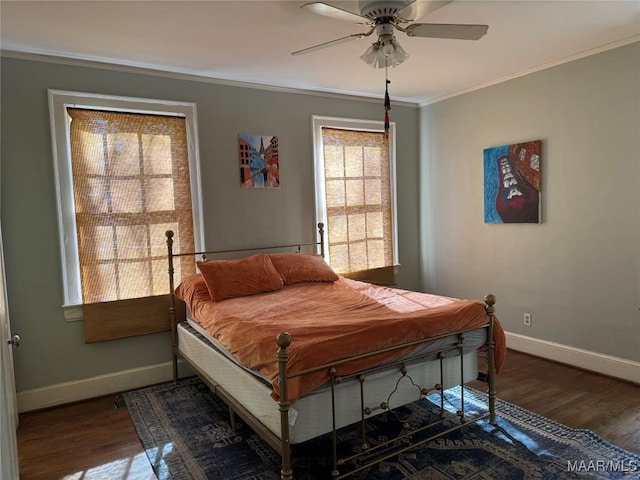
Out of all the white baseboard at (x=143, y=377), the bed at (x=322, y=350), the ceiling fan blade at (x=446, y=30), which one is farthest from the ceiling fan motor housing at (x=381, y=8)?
the white baseboard at (x=143, y=377)

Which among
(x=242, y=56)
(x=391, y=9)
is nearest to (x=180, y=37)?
(x=242, y=56)

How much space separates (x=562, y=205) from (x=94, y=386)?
3.91 meters

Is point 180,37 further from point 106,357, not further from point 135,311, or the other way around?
point 106,357

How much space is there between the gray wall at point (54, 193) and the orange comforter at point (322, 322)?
0.76 metres

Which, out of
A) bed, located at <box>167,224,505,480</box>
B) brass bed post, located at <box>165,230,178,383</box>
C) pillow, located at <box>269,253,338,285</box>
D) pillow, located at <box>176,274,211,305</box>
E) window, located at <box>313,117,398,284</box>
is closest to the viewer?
bed, located at <box>167,224,505,480</box>

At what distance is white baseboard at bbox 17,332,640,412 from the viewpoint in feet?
10.3

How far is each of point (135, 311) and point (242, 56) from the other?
208 cm

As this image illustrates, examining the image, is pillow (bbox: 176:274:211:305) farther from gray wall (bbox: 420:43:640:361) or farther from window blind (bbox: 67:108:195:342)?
gray wall (bbox: 420:43:640:361)

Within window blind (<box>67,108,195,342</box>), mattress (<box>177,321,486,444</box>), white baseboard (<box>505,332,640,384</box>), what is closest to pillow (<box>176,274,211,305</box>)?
window blind (<box>67,108,195,342</box>)

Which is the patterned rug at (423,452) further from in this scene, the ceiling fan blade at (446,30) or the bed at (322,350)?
the ceiling fan blade at (446,30)

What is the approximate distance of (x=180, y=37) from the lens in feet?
A: 9.36

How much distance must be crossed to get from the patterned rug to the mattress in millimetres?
308

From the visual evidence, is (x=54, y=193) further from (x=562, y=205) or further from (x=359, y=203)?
(x=562, y=205)

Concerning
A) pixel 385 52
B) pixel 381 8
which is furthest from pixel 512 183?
pixel 381 8
